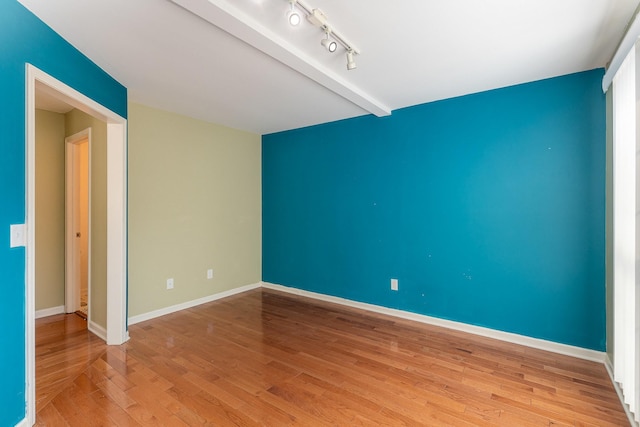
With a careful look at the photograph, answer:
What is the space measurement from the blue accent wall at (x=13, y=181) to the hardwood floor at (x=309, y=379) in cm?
40

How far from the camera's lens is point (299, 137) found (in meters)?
4.43

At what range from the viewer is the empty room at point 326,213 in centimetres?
179

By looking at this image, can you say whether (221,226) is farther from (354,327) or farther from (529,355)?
(529,355)

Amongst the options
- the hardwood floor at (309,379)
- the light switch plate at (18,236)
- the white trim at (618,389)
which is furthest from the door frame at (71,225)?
the white trim at (618,389)

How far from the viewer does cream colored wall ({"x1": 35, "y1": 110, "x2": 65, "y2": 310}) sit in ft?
11.8

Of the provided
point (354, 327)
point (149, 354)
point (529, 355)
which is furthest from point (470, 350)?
point (149, 354)

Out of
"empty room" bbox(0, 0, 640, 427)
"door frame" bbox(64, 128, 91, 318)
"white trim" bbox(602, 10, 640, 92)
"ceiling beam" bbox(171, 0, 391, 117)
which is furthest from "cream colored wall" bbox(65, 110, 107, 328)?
"white trim" bbox(602, 10, 640, 92)

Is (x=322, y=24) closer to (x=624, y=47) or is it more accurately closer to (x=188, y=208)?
(x=624, y=47)

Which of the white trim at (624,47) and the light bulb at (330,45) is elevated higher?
the light bulb at (330,45)

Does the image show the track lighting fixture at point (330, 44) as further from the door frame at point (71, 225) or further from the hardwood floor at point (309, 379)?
the door frame at point (71, 225)

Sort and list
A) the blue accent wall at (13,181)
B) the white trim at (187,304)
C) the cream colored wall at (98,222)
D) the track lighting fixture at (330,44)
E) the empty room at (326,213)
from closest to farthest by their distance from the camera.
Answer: the blue accent wall at (13,181) < the empty room at (326,213) < the track lighting fixture at (330,44) < the cream colored wall at (98,222) < the white trim at (187,304)

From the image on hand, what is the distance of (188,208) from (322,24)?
2877 mm

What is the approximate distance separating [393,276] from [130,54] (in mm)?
3311

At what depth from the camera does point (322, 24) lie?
5.98ft
